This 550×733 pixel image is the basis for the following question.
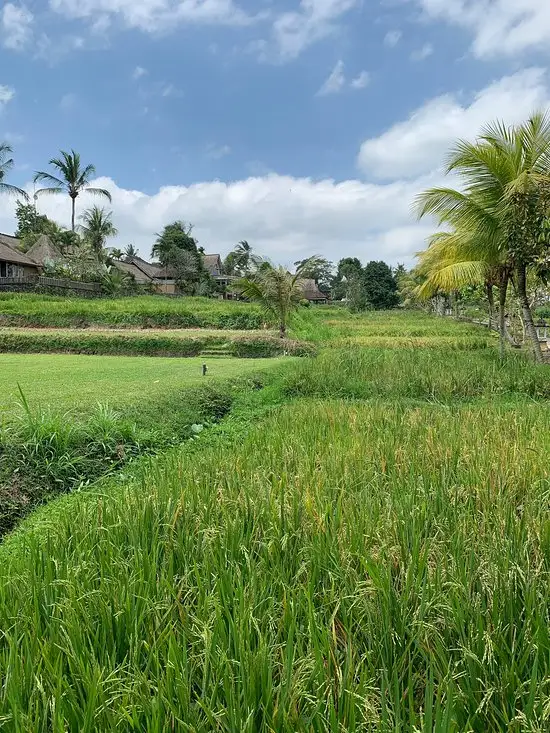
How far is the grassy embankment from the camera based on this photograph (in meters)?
1.30

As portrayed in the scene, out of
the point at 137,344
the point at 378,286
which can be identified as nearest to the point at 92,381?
the point at 137,344

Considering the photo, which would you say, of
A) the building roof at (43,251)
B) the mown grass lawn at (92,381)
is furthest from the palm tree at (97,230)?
the mown grass lawn at (92,381)

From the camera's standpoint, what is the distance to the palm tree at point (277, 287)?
15438mm

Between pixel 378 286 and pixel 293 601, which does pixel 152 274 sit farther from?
pixel 293 601

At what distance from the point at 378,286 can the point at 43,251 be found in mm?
29548

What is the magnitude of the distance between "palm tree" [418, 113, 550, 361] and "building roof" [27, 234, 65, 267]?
86.2 ft

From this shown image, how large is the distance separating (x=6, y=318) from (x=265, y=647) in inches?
850

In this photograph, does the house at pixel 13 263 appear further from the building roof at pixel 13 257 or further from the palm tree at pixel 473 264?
the palm tree at pixel 473 264

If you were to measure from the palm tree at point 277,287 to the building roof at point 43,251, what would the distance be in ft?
61.8

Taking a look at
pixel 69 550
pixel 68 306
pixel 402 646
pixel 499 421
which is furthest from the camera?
pixel 68 306

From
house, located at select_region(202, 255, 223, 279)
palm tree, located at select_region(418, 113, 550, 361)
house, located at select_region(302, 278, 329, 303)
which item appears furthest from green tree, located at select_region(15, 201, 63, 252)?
palm tree, located at select_region(418, 113, 550, 361)

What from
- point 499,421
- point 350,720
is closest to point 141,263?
point 499,421

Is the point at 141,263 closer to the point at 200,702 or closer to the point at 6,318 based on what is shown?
the point at 6,318

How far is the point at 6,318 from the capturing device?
65.5 ft
